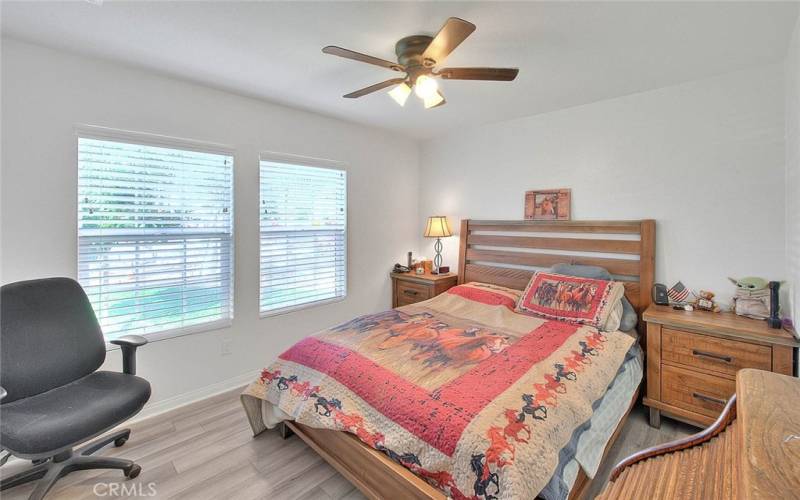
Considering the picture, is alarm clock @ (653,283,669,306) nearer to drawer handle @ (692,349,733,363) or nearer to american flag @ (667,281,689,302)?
american flag @ (667,281,689,302)

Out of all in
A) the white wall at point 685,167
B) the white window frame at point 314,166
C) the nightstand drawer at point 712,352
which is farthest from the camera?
the white window frame at point 314,166

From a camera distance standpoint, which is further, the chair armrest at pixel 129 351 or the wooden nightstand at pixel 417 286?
the wooden nightstand at pixel 417 286

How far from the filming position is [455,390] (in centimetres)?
162

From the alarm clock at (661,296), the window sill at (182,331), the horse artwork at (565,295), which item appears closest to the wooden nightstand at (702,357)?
the alarm clock at (661,296)

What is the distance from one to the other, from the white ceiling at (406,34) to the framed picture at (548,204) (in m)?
0.90

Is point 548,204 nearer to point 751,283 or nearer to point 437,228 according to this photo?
point 437,228

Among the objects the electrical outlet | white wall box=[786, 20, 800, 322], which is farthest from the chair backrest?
white wall box=[786, 20, 800, 322]

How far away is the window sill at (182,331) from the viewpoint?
8.13 feet

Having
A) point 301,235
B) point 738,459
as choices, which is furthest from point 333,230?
point 738,459

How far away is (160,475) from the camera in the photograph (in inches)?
75.9

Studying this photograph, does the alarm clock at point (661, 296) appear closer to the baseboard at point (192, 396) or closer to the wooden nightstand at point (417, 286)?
the wooden nightstand at point (417, 286)

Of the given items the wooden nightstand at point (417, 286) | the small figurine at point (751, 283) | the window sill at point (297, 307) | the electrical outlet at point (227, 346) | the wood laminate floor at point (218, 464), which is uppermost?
the small figurine at point (751, 283)

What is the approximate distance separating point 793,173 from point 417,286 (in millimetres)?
3001

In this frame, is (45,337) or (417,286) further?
(417,286)
